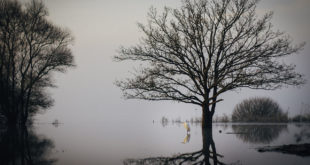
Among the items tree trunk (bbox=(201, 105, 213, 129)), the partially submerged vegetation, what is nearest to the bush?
tree trunk (bbox=(201, 105, 213, 129))

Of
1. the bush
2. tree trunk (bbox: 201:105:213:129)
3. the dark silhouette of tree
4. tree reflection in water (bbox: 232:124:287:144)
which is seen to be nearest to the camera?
tree reflection in water (bbox: 232:124:287:144)

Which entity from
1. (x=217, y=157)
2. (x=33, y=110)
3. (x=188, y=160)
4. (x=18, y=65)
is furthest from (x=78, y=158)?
(x=33, y=110)

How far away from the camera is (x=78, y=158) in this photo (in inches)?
276

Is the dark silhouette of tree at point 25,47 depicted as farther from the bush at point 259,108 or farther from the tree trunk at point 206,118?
the bush at point 259,108

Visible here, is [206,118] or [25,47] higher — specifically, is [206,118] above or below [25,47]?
below

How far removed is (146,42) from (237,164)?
12.7 meters

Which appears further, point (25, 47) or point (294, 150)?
point (25, 47)

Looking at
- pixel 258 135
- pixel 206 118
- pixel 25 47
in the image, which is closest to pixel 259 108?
pixel 206 118

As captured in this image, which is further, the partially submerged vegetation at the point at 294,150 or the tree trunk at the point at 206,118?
the tree trunk at the point at 206,118

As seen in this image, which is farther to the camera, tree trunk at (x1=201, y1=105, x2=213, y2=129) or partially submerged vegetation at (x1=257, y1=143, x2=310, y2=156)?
tree trunk at (x1=201, y1=105, x2=213, y2=129)

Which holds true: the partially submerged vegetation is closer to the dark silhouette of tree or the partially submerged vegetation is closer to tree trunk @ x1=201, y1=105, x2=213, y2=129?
tree trunk @ x1=201, y1=105, x2=213, y2=129

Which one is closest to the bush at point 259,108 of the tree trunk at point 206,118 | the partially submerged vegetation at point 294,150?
the tree trunk at point 206,118

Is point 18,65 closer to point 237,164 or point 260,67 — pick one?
point 260,67

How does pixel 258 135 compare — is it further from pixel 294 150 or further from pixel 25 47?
pixel 25 47
